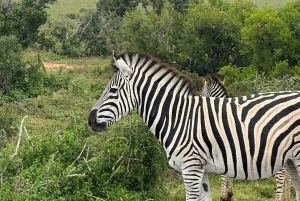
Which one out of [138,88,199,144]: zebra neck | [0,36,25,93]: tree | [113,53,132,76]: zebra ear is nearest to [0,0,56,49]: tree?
[0,36,25,93]: tree

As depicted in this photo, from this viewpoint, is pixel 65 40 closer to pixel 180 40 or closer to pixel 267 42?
pixel 180 40

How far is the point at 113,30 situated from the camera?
2361 cm

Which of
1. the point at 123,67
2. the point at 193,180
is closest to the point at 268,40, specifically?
the point at 123,67

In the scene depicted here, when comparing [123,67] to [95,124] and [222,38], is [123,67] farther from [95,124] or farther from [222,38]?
[222,38]

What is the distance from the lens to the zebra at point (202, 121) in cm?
520

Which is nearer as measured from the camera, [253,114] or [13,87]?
[253,114]

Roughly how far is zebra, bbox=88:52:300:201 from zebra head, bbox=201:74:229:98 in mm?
2686

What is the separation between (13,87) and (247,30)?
7.86 metres

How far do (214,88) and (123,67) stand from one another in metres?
3.23

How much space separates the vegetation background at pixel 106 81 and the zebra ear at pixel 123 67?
1.13 meters

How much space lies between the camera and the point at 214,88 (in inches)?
327

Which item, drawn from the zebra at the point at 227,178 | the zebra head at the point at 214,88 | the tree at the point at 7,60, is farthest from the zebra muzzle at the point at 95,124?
the tree at the point at 7,60

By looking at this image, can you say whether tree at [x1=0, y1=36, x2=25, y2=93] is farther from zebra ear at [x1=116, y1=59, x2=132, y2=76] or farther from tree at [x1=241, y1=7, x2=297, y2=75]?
zebra ear at [x1=116, y1=59, x2=132, y2=76]

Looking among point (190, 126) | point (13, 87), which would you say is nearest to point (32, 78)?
point (13, 87)
